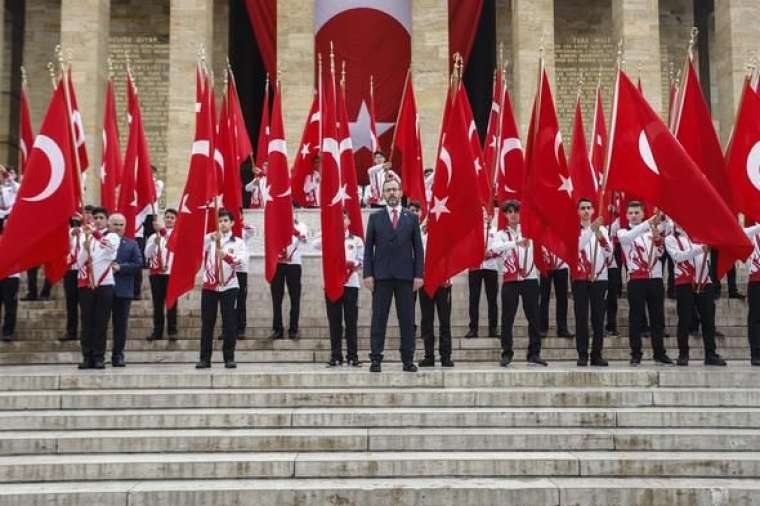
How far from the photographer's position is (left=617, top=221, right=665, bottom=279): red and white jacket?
9.60 m

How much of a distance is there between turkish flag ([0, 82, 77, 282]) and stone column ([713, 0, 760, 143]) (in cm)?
1577

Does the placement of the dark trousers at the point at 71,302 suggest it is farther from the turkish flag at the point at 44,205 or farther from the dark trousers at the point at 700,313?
the dark trousers at the point at 700,313

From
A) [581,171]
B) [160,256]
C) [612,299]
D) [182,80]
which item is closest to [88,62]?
[182,80]

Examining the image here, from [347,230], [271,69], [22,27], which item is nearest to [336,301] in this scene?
[347,230]

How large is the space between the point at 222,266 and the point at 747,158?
629 centimetres

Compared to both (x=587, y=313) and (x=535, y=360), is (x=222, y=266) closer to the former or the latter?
(x=535, y=360)

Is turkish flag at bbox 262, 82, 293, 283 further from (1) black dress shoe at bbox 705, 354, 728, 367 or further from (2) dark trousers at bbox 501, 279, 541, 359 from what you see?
(1) black dress shoe at bbox 705, 354, 728, 367

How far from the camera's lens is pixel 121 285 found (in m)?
9.95

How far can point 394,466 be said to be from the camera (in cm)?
657

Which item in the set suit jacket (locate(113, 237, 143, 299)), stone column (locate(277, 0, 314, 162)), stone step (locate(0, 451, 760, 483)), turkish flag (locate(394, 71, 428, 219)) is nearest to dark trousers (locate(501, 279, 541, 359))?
stone step (locate(0, 451, 760, 483))

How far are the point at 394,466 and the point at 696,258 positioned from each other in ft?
16.5

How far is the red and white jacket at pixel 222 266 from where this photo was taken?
961 centimetres

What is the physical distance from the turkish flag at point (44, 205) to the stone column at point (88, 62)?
10.2 metres

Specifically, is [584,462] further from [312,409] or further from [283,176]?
[283,176]
